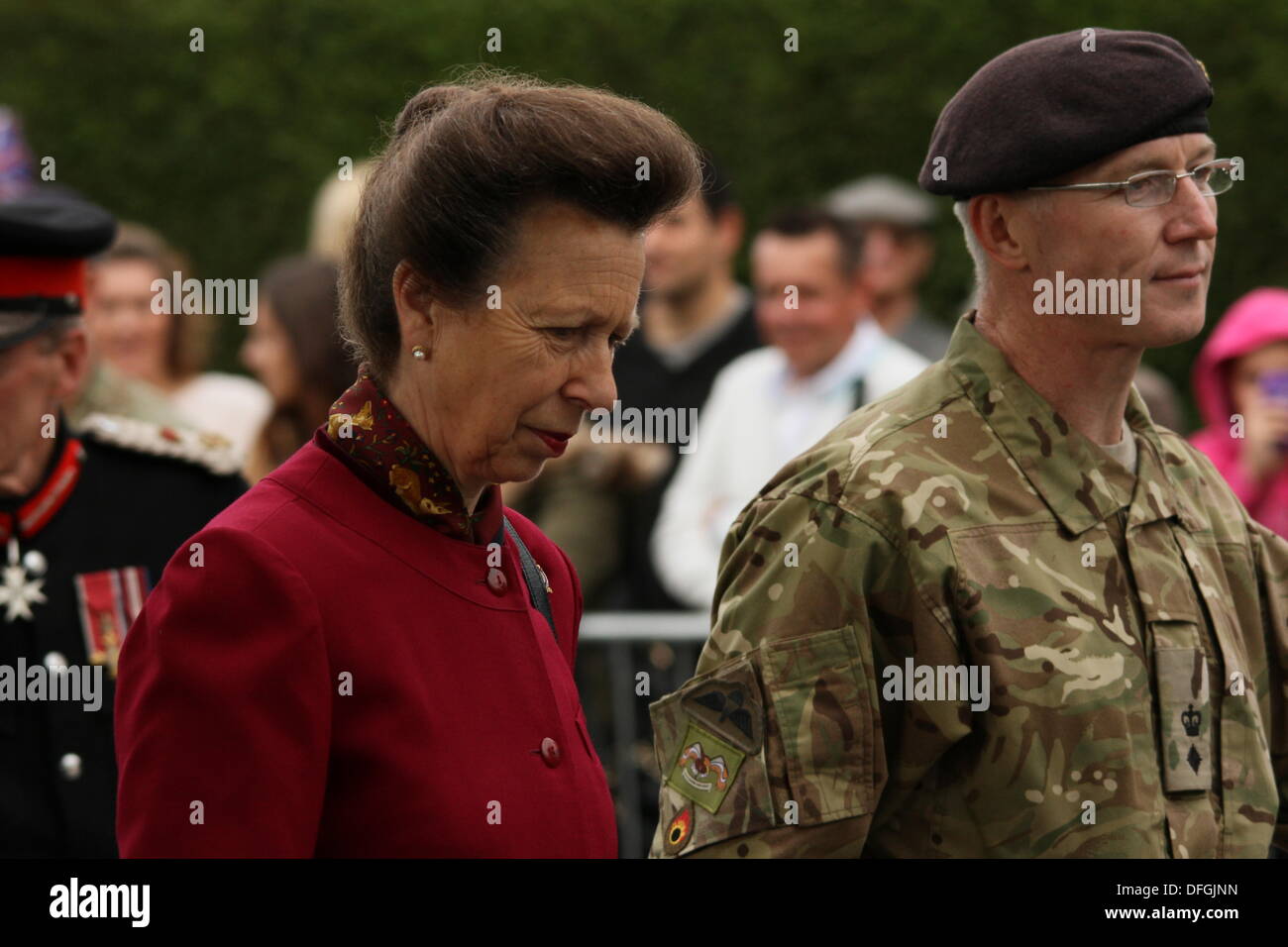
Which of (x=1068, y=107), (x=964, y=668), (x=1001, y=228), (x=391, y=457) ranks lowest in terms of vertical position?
(x=964, y=668)

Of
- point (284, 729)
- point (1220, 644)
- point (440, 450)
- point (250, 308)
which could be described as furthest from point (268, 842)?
point (250, 308)

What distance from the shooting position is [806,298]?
588 cm

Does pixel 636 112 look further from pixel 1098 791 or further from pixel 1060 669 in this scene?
pixel 1098 791

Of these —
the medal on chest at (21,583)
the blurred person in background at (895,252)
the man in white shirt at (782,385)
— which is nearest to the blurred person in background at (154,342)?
the man in white shirt at (782,385)

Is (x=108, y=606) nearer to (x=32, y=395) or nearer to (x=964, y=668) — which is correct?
(x=32, y=395)

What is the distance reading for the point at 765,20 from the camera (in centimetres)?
982

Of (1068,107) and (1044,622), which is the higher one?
(1068,107)

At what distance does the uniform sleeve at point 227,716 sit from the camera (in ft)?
7.18

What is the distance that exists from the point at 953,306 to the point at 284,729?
24.4ft

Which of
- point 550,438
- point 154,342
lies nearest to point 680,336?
point 154,342

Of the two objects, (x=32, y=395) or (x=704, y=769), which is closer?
(x=704, y=769)

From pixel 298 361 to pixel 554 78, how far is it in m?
5.17

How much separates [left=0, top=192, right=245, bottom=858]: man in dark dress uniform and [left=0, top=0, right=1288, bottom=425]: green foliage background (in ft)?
19.0

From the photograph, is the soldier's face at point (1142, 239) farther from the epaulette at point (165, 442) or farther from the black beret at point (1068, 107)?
the epaulette at point (165, 442)
